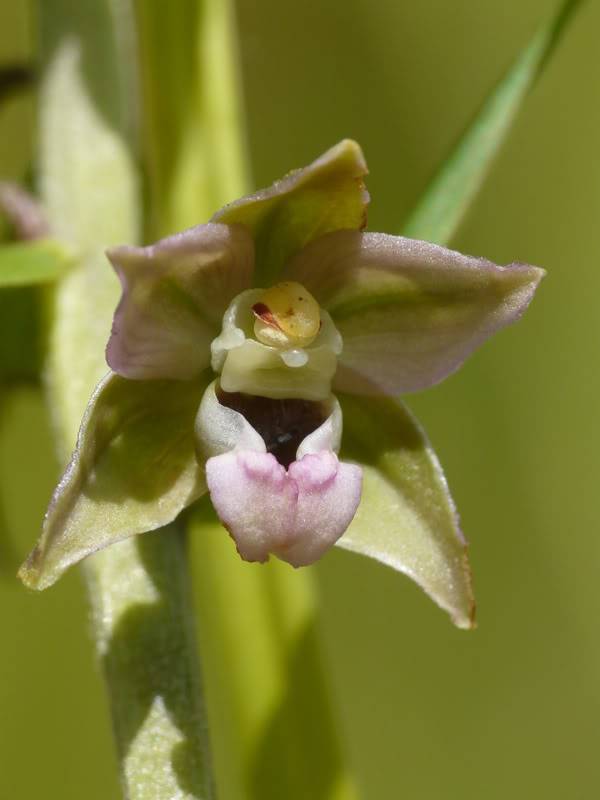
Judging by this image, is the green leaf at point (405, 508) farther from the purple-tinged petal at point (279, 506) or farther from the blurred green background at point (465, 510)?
the blurred green background at point (465, 510)

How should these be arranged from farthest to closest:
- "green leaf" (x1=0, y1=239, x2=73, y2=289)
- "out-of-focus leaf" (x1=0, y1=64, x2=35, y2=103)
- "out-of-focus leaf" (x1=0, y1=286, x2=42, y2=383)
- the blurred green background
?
1. the blurred green background
2. "out-of-focus leaf" (x1=0, y1=64, x2=35, y2=103)
3. "out-of-focus leaf" (x1=0, y1=286, x2=42, y2=383)
4. "green leaf" (x1=0, y1=239, x2=73, y2=289)

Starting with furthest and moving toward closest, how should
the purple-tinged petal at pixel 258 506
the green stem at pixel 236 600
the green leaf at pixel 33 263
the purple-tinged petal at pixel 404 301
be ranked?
the green stem at pixel 236 600 → the green leaf at pixel 33 263 → the purple-tinged petal at pixel 404 301 → the purple-tinged petal at pixel 258 506

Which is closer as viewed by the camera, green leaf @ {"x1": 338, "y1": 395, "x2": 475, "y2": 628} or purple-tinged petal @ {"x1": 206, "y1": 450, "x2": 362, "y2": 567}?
purple-tinged petal @ {"x1": 206, "y1": 450, "x2": 362, "y2": 567}

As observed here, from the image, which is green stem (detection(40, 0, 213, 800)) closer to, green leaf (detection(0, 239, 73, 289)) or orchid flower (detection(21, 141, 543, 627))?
green leaf (detection(0, 239, 73, 289))

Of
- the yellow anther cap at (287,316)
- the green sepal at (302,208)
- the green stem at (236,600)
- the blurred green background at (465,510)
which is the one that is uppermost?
the green sepal at (302,208)

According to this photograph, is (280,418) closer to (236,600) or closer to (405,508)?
(405,508)

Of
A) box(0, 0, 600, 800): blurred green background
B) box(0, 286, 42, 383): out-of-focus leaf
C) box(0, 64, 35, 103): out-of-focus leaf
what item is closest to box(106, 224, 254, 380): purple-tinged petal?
box(0, 286, 42, 383): out-of-focus leaf

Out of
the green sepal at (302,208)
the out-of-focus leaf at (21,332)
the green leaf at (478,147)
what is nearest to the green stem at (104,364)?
the out-of-focus leaf at (21,332)
